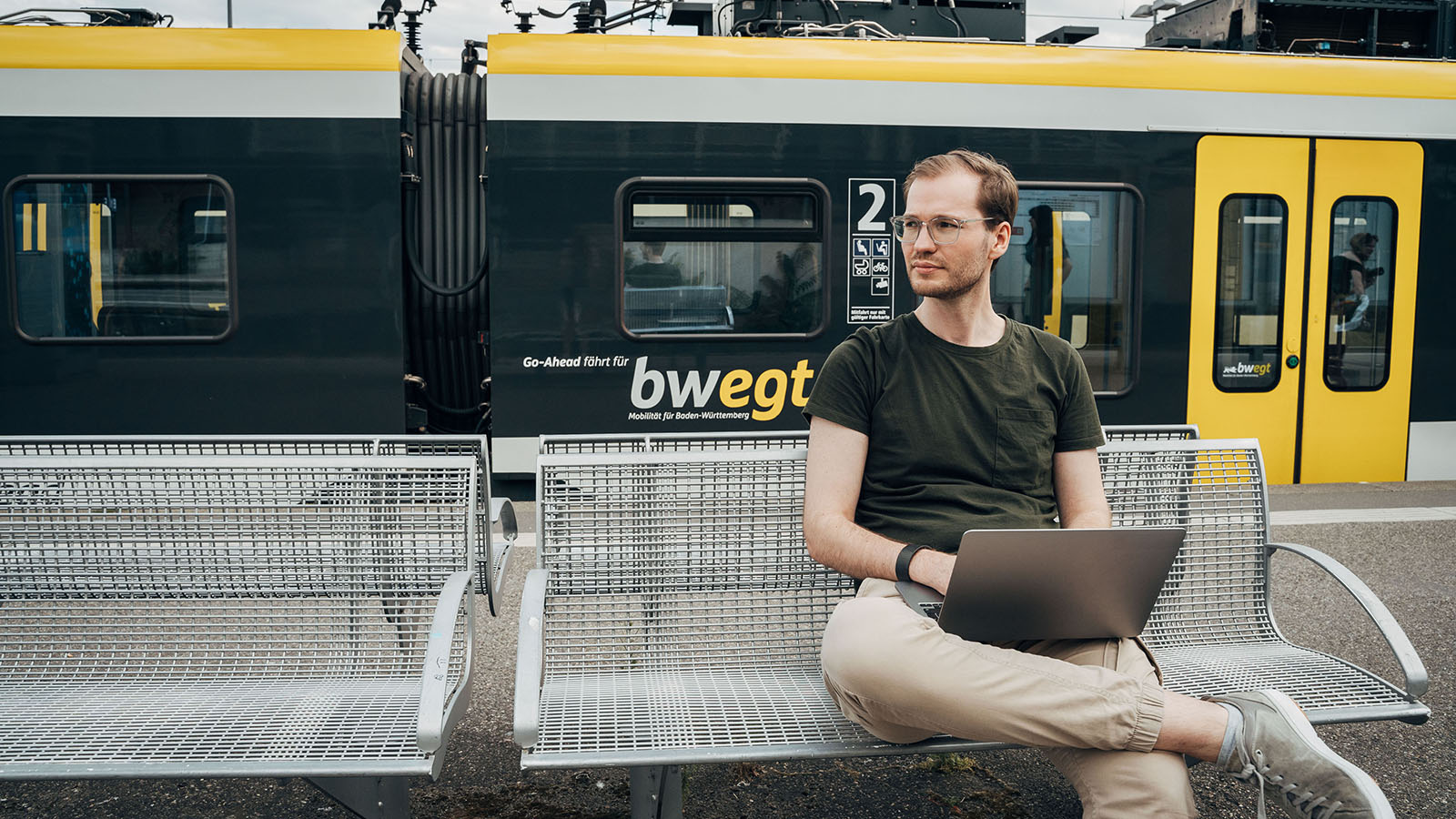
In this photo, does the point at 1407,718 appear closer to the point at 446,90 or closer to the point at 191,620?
the point at 191,620

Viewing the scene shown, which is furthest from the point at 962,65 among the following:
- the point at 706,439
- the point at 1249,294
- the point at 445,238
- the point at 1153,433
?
the point at 706,439

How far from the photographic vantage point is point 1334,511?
708 centimetres

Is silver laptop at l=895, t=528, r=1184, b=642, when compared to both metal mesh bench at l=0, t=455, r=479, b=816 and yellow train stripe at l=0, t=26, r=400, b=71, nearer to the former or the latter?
metal mesh bench at l=0, t=455, r=479, b=816

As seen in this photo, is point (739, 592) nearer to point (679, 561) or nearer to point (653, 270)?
point (679, 561)

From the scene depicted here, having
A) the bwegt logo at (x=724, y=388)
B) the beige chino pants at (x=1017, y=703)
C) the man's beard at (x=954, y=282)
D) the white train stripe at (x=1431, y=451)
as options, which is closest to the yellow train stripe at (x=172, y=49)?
the bwegt logo at (x=724, y=388)

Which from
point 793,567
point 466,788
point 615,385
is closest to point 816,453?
point 793,567

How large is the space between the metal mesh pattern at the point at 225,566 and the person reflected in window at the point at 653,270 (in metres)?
4.02

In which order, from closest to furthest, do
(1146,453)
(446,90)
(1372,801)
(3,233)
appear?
1. (1372,801)
2. (1146,453)
3. (3,233)
4. (446,90)

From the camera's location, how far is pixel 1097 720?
231 cm

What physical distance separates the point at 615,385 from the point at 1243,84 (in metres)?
4.39

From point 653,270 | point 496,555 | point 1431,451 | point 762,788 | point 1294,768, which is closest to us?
point 1294,768

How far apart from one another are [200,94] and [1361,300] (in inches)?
290

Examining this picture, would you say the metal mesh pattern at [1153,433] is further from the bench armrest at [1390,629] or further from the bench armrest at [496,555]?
the bench armrest at [496,555]

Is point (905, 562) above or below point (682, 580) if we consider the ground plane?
above
